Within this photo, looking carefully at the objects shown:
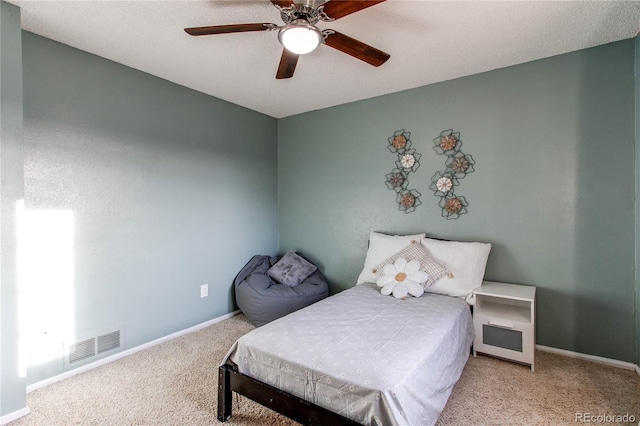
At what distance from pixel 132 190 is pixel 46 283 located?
35.4 inches

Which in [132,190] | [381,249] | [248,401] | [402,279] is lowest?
[248,401]

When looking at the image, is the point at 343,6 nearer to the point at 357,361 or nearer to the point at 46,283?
the point at 357,361

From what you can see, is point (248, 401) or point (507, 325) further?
point (507, 325)

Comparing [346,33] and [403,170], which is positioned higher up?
[346,33]

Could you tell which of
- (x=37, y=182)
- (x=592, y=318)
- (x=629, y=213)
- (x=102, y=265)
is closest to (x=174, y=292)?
(x=102, y=265)

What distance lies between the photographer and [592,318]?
96.5 inches

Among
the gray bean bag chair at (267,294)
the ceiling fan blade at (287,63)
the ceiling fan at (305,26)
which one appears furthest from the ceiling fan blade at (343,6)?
the gray bean bag chair at (267,294)

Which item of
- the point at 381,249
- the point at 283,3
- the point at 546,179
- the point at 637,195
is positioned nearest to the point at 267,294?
the point at 381,249

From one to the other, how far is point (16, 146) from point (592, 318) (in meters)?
4.14

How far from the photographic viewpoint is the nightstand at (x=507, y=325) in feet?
7.53

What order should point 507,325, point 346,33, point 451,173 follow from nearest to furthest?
point 346,33
point 507,325
point 451,173

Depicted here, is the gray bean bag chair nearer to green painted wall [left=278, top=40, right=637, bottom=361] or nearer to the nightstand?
green painted wall [left=278, top=40, right=637, bottom=361]

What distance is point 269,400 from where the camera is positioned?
1.62m

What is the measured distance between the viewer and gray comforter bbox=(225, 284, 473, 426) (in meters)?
1.37
